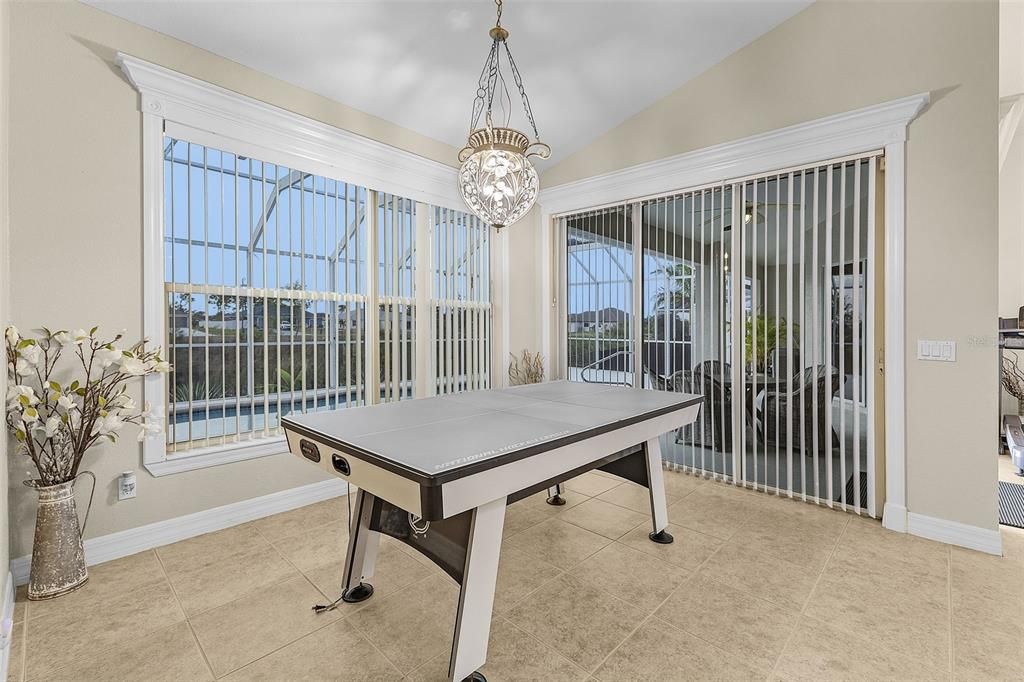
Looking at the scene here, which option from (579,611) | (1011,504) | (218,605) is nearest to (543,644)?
(579,611)

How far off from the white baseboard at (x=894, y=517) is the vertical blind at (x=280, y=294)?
3.18 m

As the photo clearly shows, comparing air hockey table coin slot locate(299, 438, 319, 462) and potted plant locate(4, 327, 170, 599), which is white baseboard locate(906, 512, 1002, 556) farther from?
potted plant locate(4, 327, 170, 599)

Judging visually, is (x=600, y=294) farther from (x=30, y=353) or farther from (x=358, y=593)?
(x=30, y=353)

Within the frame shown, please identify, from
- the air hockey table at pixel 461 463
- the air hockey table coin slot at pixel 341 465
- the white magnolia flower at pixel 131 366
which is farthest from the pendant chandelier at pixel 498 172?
the white magnolia flower at pixel 131 366

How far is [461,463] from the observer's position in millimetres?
1365

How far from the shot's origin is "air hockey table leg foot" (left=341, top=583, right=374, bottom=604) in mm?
2010

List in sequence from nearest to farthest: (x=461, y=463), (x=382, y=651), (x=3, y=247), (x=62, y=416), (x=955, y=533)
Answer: (x=461, y=463)
(x=382, y=651)
(x=3, y=247)
(x=62, y=416)
(x=955, y=533)

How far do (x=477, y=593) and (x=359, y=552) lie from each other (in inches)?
28.5

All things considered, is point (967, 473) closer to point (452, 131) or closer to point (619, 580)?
point (619, 580)

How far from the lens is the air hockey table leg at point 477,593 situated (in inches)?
59.7

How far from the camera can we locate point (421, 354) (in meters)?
3.83

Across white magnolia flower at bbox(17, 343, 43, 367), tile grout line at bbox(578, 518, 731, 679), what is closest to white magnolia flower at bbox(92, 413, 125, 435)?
white magnolia flower at bbox(17, 343, 43, 367)

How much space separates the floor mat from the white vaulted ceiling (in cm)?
353

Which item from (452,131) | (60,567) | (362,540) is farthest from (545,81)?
(60,567)
